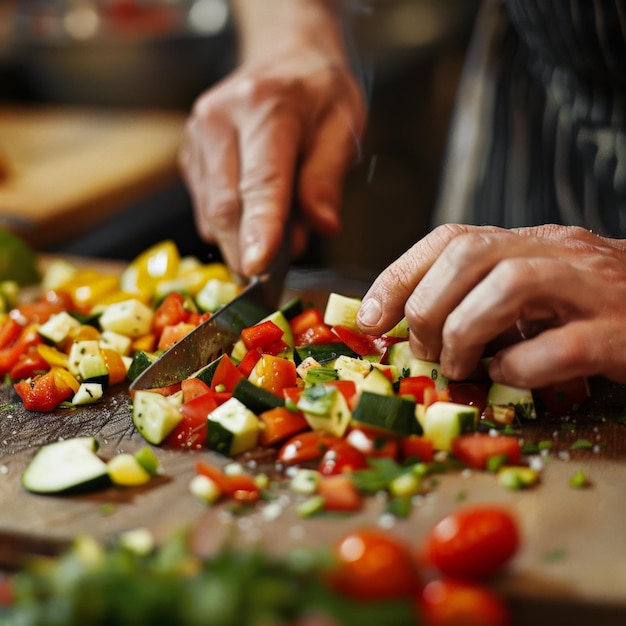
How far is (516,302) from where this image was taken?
1.58 metres

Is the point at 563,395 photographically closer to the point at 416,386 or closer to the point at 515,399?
the point at 515,399

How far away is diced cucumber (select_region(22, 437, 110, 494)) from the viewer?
160 cm

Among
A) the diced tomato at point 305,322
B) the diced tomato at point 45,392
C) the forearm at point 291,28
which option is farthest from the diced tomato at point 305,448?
the forearm at point 291,28

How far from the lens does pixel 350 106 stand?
2844 mm

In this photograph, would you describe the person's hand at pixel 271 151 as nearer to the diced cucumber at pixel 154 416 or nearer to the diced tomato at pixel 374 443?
the diced cucumber at pixel 154 416

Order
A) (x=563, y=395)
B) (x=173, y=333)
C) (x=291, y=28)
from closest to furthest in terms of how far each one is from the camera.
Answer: (x=563, y=395), (x=173, y=333), (x=291, y=28)

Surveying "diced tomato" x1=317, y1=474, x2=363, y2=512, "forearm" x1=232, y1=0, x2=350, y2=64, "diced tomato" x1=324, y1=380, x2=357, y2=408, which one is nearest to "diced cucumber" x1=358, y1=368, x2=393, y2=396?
"diced tomato" x1=324, y1=380, x2=357, y2=408

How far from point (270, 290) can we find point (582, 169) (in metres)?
1.10

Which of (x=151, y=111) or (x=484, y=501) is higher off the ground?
(x=484, y=501)

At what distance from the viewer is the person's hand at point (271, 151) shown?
2.43 m

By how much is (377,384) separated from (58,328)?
3.00 feet

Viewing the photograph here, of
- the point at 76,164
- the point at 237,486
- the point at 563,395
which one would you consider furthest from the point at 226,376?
the point at 76,164

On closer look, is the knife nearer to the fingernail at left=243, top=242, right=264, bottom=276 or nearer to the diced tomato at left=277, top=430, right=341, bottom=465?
the fingernail at left=243, top=242, right=264, bottom=276

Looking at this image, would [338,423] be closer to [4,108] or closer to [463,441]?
[463,441]
